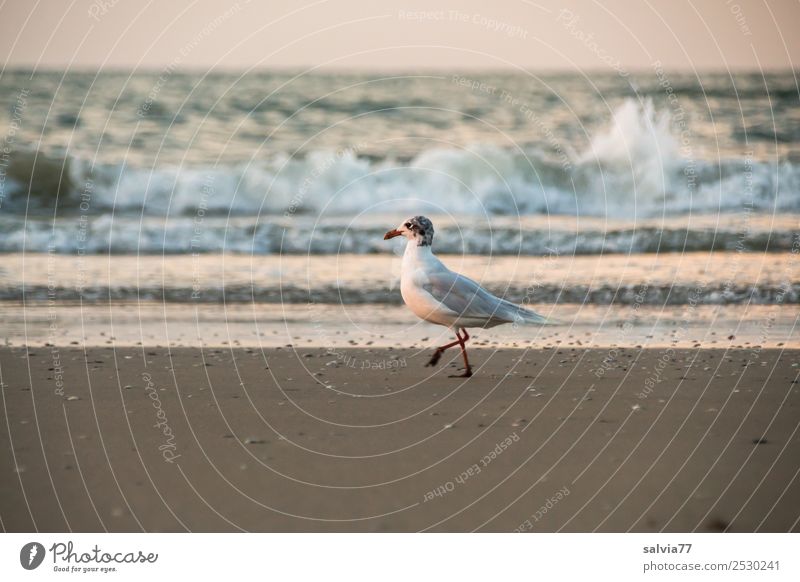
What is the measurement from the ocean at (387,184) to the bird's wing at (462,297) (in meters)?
3.37

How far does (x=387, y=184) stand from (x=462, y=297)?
38.7 feet

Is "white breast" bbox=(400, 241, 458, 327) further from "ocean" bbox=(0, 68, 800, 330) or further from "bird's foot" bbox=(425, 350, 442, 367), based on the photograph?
"ocean" bbox=(0, 68, 800, 330)

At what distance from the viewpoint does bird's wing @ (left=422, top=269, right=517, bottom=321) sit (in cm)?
906

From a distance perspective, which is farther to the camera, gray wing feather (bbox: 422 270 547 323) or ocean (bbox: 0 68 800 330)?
ocean (bbox: 0 68 800 330)

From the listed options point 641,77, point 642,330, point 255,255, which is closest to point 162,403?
point 642,330

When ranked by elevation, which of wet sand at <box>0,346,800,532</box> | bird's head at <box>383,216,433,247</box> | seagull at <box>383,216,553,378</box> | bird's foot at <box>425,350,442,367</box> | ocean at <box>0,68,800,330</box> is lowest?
wet sand at <box>0,346,800,532</box>

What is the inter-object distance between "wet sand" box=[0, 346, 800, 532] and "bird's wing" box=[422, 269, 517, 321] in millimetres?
590

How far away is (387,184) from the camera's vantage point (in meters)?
20.7

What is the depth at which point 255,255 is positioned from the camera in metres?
15.4

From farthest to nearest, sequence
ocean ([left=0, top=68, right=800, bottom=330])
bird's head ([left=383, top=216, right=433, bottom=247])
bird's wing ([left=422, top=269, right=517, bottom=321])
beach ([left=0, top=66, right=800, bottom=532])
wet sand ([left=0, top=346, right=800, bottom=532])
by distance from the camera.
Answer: ocean ([left=0, top=68, right=800, bottom=330]), bird's head ([left=383, top=216, right=433, bottom=247]), bird's wing ([left=422, top=269, right=517, bottom=321]), beach ([left=0, top=66, right=800, bottom=532]), wet sand ([left=0, top=346, right=800, bottom=532])

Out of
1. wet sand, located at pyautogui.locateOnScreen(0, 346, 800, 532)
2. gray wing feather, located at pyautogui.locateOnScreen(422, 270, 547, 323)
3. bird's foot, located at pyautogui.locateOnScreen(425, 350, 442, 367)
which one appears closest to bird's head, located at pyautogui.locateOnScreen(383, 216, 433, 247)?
gray wing feather, located at pyautogui.locateOnScreen(422, 270, 547, 323)

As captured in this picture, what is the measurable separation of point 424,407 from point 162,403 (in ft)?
6.62

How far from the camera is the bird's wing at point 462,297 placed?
906 centimetres

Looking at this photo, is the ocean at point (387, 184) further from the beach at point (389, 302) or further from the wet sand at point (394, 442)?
the wet sand at point (394, 442)
